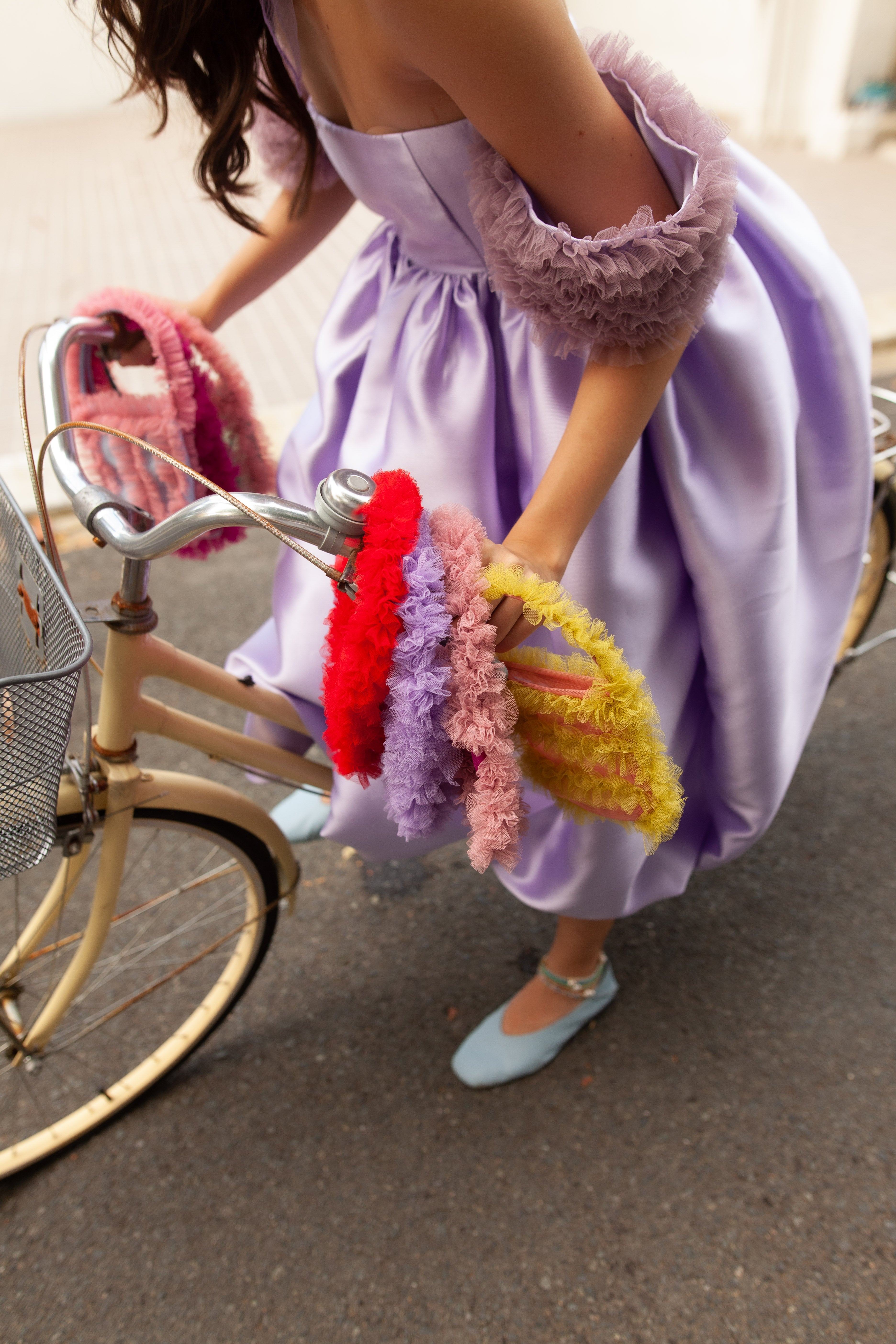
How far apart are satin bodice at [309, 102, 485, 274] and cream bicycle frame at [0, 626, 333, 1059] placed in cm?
63

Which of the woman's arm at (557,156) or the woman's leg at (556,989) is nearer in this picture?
the woman's arm at (557,156)

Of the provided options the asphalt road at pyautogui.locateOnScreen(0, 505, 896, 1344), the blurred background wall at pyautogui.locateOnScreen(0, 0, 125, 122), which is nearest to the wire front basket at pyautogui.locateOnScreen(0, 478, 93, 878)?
the asphalt road at pyautogui.locateOnScreen(0, 505, 896, 1344)

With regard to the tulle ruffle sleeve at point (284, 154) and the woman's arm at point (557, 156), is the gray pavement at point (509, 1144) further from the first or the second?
the woman's arm at point (557, 156)

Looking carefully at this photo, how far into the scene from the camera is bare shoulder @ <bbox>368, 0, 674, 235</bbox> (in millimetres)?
808

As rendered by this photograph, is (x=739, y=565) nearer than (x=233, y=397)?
Yes

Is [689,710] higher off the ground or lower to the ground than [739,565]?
lower

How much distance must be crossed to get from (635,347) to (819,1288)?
1368 millimetres

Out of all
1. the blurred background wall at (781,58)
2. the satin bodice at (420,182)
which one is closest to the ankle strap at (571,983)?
the satin bodice at (420,182)

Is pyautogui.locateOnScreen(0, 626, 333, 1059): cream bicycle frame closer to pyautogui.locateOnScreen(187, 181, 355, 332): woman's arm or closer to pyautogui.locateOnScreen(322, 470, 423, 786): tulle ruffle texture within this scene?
pyautogui.locateOnScreen(322, 470, 423, 786): tulle ruffle texture

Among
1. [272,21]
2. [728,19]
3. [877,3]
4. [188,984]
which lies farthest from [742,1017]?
[728,19]

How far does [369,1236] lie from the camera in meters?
1.49

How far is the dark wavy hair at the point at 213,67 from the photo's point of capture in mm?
1090

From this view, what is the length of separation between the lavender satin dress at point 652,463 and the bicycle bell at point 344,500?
36 cm

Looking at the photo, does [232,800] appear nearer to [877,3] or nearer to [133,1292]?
[133,1292]
